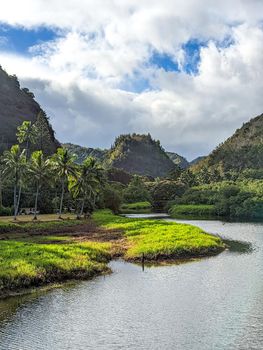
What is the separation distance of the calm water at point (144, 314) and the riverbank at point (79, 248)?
9.22 ft

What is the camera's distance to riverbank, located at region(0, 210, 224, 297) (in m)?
43.1

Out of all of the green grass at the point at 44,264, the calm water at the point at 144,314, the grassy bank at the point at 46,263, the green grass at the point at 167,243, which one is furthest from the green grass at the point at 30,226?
the calm water at the point at 144,314

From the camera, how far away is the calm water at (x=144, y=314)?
2761 centimetres

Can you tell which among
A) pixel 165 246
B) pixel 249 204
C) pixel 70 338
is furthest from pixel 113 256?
pixel 249 204

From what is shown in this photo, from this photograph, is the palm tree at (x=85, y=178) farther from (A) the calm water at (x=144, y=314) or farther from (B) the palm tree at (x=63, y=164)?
(A) the calm water at (x=144, y=314)

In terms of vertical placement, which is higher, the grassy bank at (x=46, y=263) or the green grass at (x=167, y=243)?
the green grass at (x=167, y=243)

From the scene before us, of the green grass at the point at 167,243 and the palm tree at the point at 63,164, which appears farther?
the palm tree at the point at 63,164

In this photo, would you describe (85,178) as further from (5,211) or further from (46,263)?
(46,263)

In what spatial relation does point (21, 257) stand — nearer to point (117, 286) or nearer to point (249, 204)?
point (117, 286)

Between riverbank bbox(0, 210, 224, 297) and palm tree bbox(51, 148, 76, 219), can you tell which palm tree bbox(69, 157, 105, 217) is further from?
riverbank bbox(0, 210, 224, 297)

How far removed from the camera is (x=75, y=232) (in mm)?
83938

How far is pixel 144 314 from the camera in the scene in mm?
33406

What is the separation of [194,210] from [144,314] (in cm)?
15652

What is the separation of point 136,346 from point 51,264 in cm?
2071
